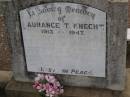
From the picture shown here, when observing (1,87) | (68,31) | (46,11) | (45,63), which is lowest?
(1,87)

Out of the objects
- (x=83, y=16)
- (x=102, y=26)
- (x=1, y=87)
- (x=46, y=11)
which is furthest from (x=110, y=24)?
(x=1, y=87)

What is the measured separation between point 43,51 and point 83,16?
0.69 metres

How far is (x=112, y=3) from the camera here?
3363mm

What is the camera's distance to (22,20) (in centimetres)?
370

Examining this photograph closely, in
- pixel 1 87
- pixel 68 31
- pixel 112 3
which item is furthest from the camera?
pixel 1 87

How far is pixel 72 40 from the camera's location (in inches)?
143

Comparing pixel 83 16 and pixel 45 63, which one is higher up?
pixel 83 16

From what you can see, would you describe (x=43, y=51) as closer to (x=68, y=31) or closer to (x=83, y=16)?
(x=68, y=31)

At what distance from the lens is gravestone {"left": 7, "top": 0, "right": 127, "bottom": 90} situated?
3.45 m

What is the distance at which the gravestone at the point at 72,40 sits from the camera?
11.3ft

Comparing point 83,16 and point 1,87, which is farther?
point 1,87

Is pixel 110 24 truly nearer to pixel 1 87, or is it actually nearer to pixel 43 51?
pixel 43 51

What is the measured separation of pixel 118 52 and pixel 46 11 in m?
0.95

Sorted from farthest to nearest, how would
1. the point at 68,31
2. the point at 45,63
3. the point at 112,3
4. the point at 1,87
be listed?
1. the point at 1,87
2. the point at 45,63
3. the point at 68,31
4. the point at 112,3
